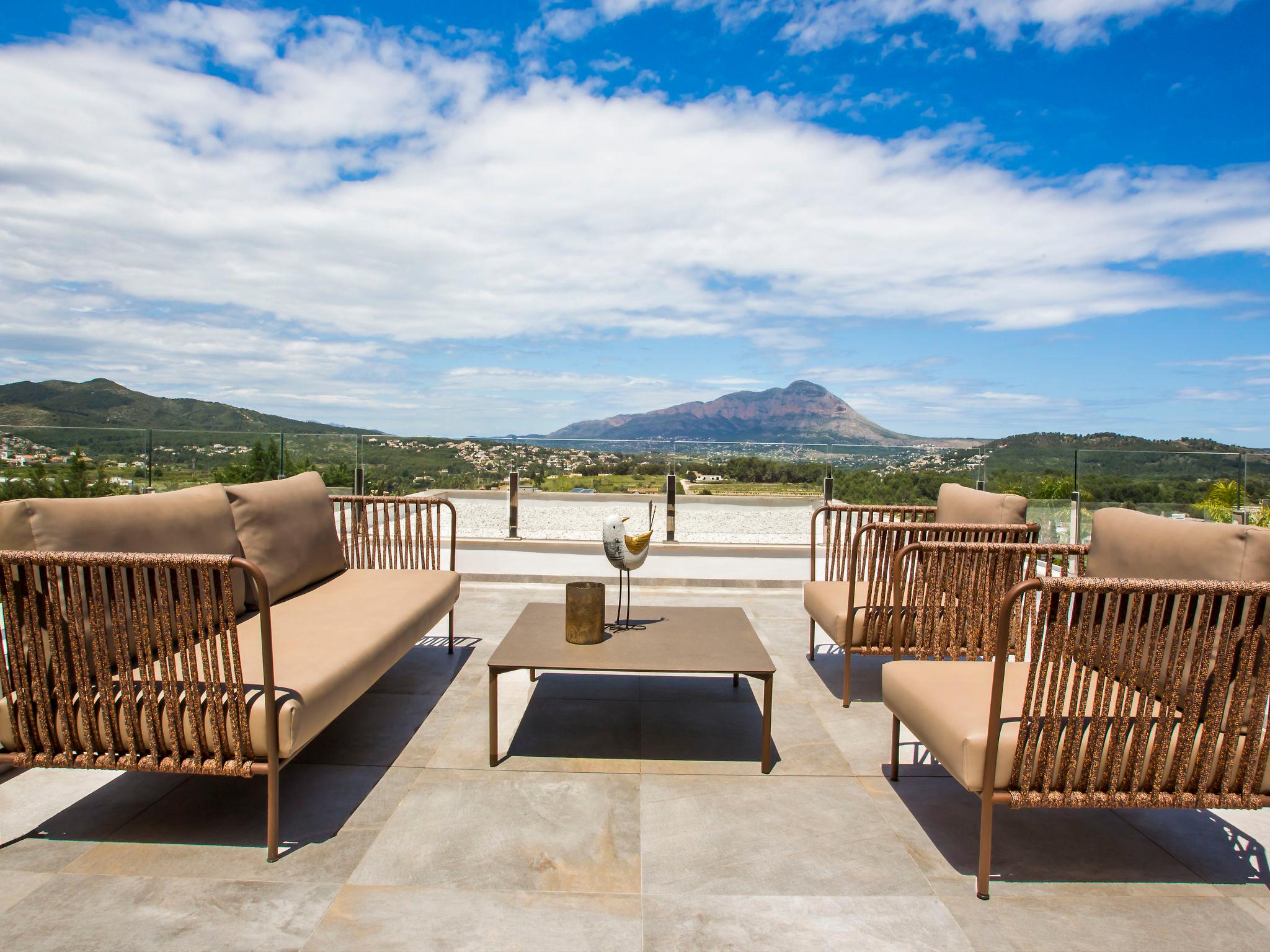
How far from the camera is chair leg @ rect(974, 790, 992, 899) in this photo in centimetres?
159

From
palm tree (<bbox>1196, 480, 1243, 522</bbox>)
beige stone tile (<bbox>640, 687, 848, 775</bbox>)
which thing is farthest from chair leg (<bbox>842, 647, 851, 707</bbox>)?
palm tree (<bbox>1196, 480, 1243, 522</bbox>)

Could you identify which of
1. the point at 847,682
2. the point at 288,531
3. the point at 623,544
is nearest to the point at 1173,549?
the point at 847,682

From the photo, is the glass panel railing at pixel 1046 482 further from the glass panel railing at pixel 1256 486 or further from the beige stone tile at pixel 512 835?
the beige stone tile at pixel 512 835

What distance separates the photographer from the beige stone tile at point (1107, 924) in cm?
142

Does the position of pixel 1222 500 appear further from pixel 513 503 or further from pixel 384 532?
pixel 384 532

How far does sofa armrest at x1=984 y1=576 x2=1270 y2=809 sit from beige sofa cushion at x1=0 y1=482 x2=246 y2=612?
2.43m

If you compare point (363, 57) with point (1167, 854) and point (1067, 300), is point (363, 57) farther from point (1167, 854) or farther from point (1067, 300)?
point (1067, 300)

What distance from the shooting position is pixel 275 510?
288 centimetres

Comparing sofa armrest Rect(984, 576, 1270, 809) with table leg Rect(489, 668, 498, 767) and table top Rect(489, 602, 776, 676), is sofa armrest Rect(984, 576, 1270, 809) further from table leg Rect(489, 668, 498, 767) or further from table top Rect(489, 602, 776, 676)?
table leg Rect(489, 668, 498, 767)

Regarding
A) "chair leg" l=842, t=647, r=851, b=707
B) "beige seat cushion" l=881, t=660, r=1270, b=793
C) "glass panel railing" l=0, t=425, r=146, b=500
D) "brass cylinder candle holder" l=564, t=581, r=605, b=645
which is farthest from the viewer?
"glass panel railing" l=0, t=425, r=146, b=500

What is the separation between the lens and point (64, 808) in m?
1.94

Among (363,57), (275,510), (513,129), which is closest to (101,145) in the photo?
(363,57)

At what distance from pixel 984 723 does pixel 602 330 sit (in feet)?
69.3

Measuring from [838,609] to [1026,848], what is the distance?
4.06ft
